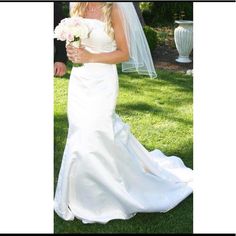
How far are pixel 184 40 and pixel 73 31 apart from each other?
6702 millimetres

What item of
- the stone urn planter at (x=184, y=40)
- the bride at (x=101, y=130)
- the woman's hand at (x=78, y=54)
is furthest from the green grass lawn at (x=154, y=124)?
the woman's hand at (x=78, y=54)

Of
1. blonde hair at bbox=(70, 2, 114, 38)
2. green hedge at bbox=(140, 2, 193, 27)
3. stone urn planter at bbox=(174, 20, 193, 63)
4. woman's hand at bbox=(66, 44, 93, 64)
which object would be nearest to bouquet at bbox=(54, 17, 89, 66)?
woman's hand at bbox=(66, 44, 93, 64)

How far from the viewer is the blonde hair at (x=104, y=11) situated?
3.89m

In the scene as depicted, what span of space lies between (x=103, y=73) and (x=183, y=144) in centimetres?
207

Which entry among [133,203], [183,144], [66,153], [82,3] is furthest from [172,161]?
[82,3]

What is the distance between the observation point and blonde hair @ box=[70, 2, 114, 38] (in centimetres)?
389

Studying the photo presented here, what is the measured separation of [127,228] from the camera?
4.12m

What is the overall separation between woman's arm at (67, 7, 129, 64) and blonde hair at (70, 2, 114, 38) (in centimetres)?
4

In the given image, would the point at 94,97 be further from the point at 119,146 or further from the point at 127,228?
the point at 127,228

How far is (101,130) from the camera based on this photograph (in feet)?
13.6

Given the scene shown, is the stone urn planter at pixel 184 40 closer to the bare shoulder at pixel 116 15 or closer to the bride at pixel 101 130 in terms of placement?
the bride at pixel 101 130

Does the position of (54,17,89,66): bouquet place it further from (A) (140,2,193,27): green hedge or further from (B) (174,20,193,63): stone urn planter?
(A) (140,2,193,27): green hedge

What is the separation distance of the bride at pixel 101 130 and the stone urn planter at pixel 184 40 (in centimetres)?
600

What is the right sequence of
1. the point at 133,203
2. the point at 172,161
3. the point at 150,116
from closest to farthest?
the point at 133,203
the point at 172,161
the point at 150,116
